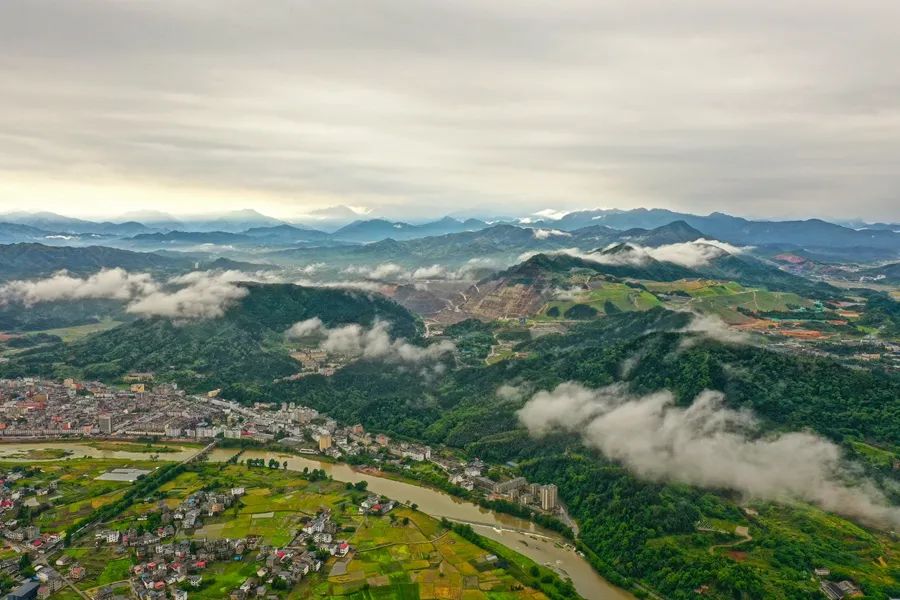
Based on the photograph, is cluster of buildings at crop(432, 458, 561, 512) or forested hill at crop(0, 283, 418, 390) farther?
forested hill at crop(0, 283, 418, 390)

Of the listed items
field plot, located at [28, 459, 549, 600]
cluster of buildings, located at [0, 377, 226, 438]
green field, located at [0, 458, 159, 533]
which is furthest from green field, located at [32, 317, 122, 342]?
field plot, located at [28, 459, 549, 600]

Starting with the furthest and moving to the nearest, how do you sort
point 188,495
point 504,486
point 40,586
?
point 504,486 < point 188,495 < point 40,586

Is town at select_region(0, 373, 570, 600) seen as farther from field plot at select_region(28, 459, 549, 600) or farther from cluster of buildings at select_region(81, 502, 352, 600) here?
field plot at select_region(28, 459, 549, 600)

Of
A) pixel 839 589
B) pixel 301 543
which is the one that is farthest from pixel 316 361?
pixel 839 589

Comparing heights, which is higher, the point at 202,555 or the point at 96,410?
the point at 202,555

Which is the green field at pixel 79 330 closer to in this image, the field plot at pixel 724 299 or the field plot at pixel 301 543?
the field plot at pixel 301 543

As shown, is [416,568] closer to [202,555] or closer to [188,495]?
[202,555]

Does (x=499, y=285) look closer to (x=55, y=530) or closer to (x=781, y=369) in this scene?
(x=781, y=369)
